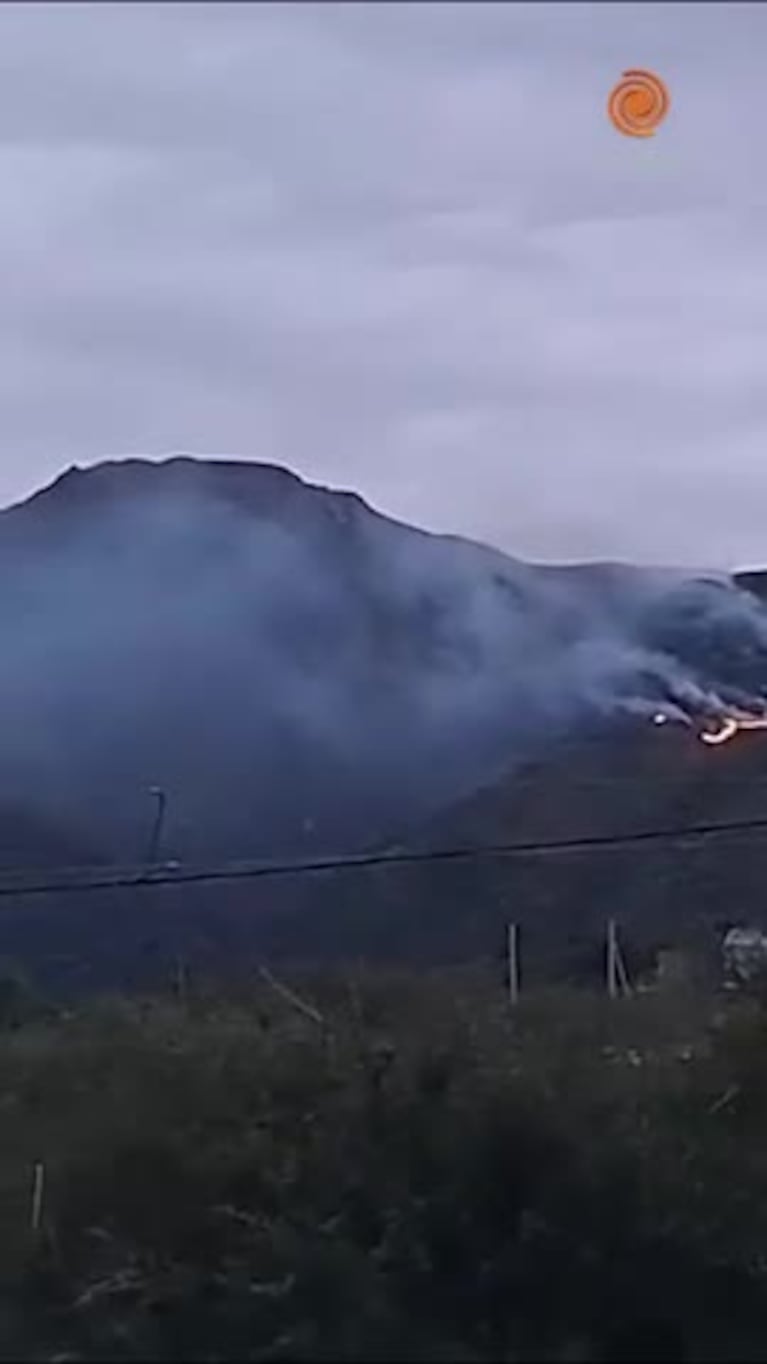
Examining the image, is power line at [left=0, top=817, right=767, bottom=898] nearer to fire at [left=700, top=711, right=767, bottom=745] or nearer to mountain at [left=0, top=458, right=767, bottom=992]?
fire at [left=700, top=711, right=767, bottom=745]

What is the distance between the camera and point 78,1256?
16.2 m

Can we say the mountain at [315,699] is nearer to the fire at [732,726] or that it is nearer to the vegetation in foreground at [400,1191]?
the fire at [732,726]

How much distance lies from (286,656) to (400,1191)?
1951 inches

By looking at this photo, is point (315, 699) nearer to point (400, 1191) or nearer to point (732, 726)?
point (732, 726)

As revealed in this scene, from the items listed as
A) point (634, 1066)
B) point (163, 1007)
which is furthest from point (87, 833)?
point (634, 1066)

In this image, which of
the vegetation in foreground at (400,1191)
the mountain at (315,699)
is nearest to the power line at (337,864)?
the vegetation in foreground at (400,1191)

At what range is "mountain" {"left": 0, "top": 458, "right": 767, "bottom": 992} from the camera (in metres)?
46.4

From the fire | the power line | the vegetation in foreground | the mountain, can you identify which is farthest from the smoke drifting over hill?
the vegetation in foreground

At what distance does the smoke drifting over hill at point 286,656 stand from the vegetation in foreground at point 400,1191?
27.7 m

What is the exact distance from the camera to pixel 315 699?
2472 inches

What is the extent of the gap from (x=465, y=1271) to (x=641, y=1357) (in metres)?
1.22

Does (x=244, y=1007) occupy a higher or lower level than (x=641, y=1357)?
higher

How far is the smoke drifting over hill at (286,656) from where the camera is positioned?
53344 millimetres

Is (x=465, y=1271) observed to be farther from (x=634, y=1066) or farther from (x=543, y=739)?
(x=543, y=739)
